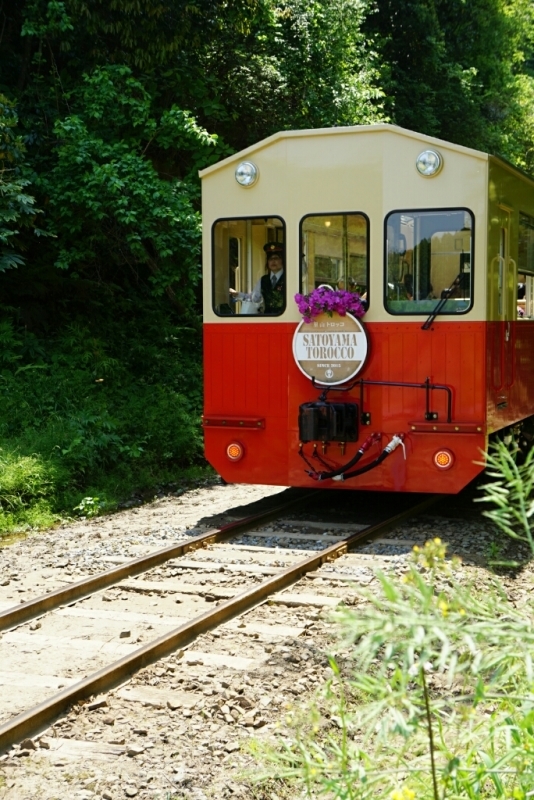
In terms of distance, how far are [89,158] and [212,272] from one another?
3694 millimetres

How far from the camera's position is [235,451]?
9562 millimetres

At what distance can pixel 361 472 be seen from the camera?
29.6 ft

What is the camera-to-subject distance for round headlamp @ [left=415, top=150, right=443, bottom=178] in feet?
29.1

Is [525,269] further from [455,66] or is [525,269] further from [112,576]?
[455,66]

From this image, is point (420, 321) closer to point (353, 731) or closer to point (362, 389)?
point (362, 389)

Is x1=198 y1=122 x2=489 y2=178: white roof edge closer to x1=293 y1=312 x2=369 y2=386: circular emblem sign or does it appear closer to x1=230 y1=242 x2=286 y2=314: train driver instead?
x1=230 y1=242 x2=286 y2=314: train driver

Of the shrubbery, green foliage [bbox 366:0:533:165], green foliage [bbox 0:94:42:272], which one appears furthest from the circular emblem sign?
green foliage [bbox 366:0:533:165]

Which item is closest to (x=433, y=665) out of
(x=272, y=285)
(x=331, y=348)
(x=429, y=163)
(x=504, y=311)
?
(x=331, y=348)

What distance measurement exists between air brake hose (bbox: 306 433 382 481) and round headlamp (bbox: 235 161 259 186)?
256cm

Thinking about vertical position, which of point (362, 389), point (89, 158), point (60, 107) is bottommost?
point (362, 389)

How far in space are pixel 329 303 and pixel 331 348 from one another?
395mm

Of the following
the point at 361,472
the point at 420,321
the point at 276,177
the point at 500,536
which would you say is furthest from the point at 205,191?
the point at 500,536

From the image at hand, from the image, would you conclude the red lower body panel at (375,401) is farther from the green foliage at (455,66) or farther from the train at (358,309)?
the green foliage at (455,66)

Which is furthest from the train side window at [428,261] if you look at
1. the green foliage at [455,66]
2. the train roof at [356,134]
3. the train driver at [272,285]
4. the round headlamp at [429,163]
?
the green foliage at [455,66]
